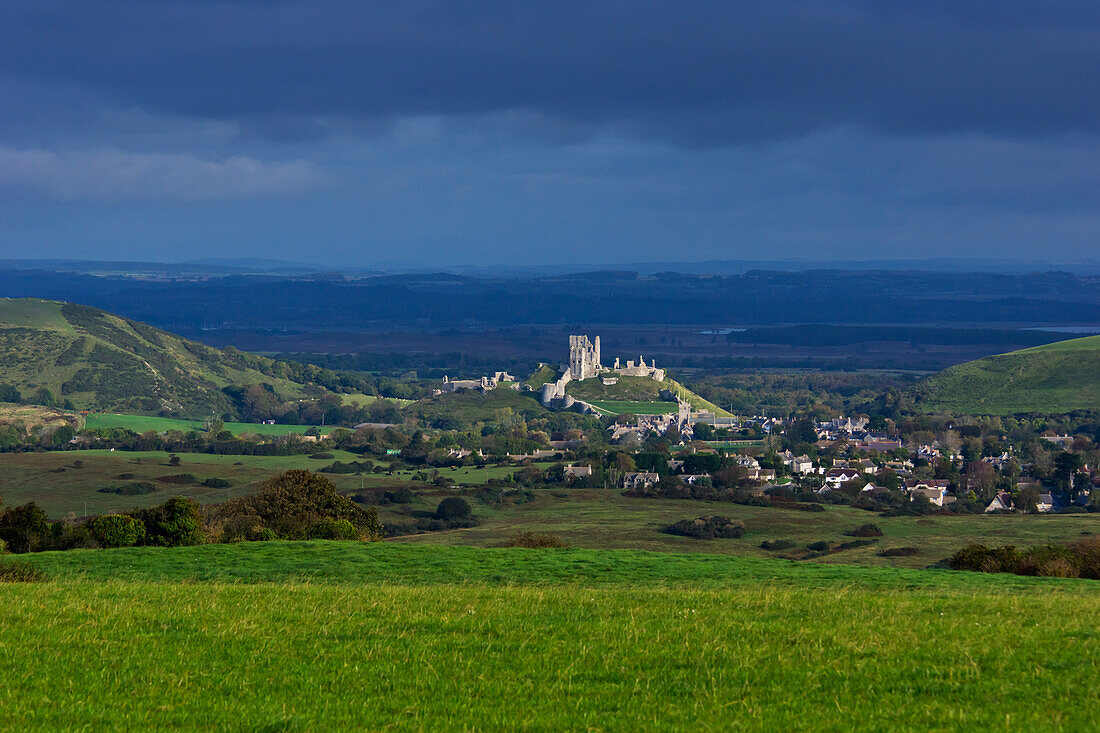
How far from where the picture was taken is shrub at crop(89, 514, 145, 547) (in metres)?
38.5

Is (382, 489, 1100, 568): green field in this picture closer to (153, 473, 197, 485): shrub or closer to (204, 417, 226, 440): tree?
(153, 473, 197, 485): shrub

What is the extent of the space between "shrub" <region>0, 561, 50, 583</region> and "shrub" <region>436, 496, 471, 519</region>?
53.6 metres

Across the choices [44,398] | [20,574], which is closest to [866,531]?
[20,574]

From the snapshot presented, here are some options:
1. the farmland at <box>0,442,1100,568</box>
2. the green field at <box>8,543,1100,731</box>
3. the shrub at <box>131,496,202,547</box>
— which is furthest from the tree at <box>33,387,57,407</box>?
the green field at <box>8,543,1100,731</box>

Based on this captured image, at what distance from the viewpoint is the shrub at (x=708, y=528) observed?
71.9 m

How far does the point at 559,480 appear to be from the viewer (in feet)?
359

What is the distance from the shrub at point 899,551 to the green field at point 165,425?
11974 centimetres

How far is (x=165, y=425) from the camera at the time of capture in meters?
169

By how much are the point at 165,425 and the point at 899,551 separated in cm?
13625

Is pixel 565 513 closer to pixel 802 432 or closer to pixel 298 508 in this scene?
pixel 298 508

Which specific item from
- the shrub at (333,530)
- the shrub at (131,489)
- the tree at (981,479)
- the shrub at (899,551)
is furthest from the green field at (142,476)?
the tree at (981,479)

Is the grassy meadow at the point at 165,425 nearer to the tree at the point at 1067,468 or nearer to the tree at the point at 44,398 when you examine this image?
the tree at the point at 44,398

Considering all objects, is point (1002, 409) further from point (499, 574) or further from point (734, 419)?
point (499, 574)

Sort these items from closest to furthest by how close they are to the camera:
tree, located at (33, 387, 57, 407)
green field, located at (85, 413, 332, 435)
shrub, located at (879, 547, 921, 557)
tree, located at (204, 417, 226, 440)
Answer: shrub, located at (879, 547, 921, 557)
tree, located at (204, 417, 226, 440)
green field, located at (85, 413, 332, 435)
tree, located at (33, 387, 57, 407)
